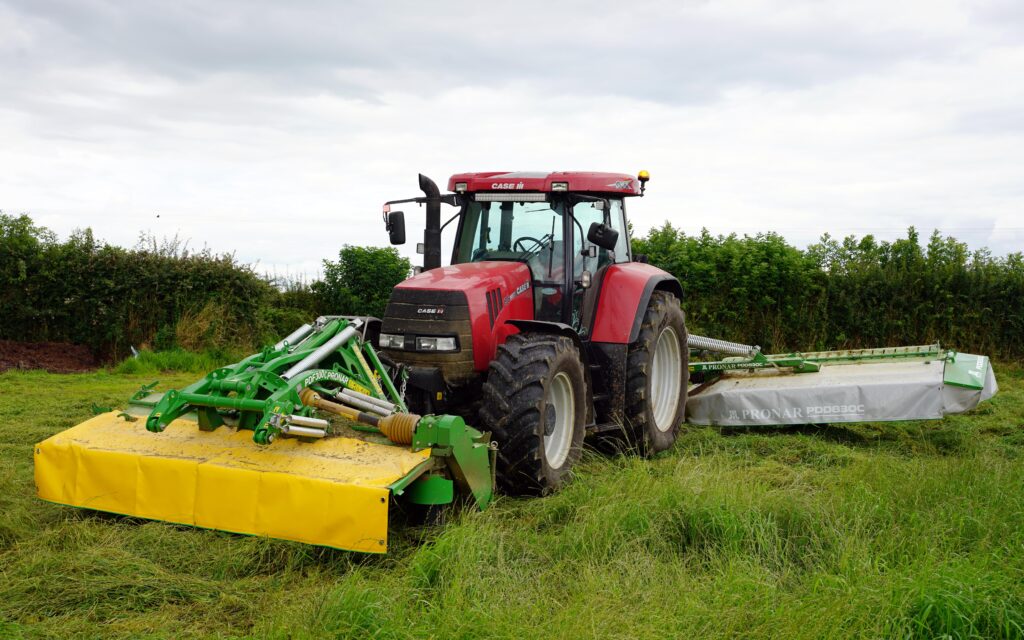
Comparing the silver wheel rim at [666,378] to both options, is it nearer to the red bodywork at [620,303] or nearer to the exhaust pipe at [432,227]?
the red bodywork at [620,303]

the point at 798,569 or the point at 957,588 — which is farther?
the point at 798,569

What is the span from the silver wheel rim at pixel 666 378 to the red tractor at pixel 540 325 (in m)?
0.01

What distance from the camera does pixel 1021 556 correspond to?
422 centimetres

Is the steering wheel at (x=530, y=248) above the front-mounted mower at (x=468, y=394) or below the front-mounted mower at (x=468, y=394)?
above

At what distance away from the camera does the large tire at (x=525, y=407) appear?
17.2ft

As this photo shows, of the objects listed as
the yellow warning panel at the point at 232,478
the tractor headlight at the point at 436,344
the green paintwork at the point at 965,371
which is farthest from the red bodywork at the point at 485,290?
the green paintwork at the point at 965,371

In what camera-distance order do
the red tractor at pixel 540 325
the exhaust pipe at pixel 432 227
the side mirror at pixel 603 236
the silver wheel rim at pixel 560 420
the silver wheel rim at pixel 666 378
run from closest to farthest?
the red tractor at pixel 540 325 → the silver wheel rim at pixel 560 420 → the side mirror at pixel 603 236 → the exhaust pipe at pixel 432 227 → the silver wheel rim at pixel 666 378

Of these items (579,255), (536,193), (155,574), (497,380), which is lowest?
(155,574)

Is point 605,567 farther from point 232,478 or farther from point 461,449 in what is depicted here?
point 232,478

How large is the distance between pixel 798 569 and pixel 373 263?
1047 centimetres

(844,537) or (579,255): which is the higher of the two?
(579,255)

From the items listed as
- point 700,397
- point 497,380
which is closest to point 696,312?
point 700,397

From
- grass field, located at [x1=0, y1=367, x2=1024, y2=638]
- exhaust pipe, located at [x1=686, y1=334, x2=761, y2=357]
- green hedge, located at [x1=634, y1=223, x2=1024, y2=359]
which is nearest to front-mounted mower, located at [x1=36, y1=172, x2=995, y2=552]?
grass field, located at [x1=0, y1=367, x2=1024, y2=638]

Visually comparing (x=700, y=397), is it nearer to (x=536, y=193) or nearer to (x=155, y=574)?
(x=536, y=193)
